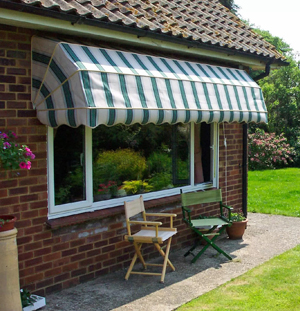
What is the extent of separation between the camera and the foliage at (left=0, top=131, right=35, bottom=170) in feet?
16.0

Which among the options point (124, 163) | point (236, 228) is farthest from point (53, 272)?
point (236, 228)

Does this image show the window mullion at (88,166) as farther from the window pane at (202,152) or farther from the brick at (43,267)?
the window pane at (202,152)

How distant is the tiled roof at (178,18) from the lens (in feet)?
18.9

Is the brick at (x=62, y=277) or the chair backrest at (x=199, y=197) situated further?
the chair backrest at (x=199, y=197)

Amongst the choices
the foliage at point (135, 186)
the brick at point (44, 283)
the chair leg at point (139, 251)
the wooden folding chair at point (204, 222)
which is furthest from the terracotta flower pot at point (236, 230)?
the brick at point (44, 283)

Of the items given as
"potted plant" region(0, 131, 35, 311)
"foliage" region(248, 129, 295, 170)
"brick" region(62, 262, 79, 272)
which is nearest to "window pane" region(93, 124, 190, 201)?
"brick" region(62, 262, 79, 272)

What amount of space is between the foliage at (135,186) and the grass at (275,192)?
15.9 ft

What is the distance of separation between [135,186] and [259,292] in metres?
2.70

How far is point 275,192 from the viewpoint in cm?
1481

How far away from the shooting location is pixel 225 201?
30.6 feet

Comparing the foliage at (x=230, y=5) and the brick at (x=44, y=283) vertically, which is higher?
the foliage at (x=230, y=5)

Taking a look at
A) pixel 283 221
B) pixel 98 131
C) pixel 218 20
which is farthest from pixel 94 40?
pixel 283 221

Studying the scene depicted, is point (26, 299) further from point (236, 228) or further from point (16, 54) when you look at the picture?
point (236, 228)

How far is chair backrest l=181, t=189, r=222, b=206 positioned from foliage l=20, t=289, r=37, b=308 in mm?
3163
